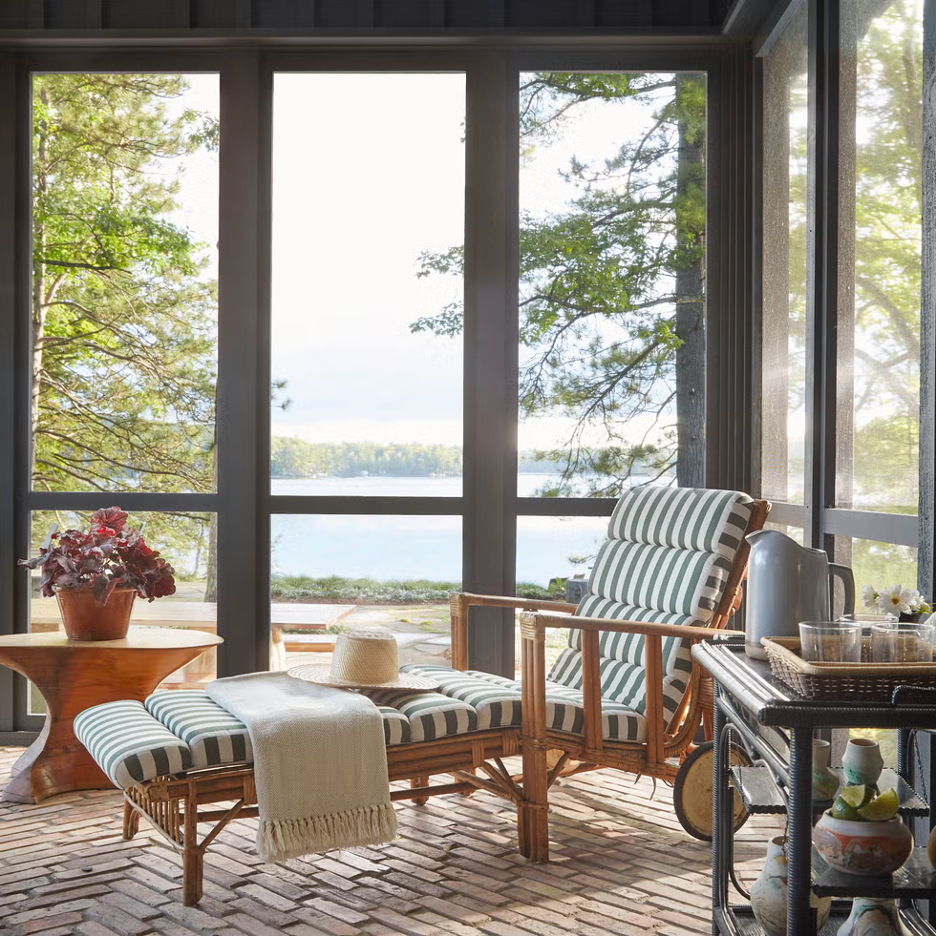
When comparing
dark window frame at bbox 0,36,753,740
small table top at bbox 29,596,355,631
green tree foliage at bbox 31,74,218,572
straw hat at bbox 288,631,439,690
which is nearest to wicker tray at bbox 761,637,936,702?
straw hat at bbox 288,631,439,690

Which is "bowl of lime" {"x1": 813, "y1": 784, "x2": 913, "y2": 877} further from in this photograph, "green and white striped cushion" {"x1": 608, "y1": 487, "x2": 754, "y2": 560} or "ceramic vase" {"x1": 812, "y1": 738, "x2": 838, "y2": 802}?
"green and white striped cushion" {"x1": 608, "y1": 487, "x2": 754, "y2": 560}

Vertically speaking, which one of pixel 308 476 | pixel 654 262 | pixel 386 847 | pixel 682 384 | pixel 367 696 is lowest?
pixel 386 847

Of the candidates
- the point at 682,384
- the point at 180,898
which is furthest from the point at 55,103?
the point at 180,898

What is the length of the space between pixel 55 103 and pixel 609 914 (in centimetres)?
361

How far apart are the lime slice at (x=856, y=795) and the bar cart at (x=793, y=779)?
74 mm

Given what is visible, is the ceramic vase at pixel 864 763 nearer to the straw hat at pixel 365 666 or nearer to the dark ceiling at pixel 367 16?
the straw hat at pixel 365 666

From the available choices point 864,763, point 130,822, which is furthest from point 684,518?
point 130,822

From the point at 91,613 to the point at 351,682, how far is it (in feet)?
3.55

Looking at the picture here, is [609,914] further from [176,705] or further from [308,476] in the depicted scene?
[308,476]

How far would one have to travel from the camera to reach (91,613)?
137 inches

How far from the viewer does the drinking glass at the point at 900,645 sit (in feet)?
5.70

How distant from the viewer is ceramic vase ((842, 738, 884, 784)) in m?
1.84

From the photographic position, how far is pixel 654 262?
4086mm

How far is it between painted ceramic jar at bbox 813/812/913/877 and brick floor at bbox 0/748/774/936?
0.78m
